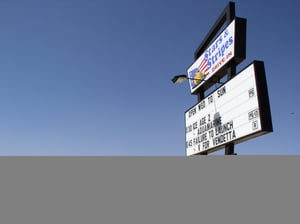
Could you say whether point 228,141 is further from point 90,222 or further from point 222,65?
point 90,222

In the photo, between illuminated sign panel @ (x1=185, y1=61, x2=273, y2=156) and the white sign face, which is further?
the white sign face

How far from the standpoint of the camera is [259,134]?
5254mm

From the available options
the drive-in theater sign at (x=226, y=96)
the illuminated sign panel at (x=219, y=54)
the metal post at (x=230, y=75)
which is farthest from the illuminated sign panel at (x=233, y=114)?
the illuminated sign panel at (x=219, y=54)

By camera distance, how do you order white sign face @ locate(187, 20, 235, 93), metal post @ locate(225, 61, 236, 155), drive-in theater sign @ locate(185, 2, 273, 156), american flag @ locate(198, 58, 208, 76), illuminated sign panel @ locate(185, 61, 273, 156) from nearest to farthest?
illuminated sign panel @ locate(185, 61, 273, 156), drive-in theater sign @ locate(185, 2, 273, 156), metal post @ locate(225, 61, 236, 155), white sign face @ locate(187, 20, 235, 93), american flag @ locate(198, 58, 208, 76)

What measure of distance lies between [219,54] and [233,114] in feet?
6.72

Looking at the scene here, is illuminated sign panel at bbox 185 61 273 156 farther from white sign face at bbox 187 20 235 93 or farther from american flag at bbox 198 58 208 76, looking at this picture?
american flag at bbox 198 58 208 76

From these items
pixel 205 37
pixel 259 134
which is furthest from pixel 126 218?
pixel 205 37

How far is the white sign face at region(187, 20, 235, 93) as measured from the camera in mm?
6895

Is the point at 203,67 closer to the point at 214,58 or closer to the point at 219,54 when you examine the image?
the point at 214,58

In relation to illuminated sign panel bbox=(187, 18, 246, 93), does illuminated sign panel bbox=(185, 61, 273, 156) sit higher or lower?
lower

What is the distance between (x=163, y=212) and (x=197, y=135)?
6297 millimetres

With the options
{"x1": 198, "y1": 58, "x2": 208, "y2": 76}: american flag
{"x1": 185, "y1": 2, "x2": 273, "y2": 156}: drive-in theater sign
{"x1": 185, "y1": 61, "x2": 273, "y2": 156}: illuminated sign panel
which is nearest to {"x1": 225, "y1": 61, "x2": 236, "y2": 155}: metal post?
{"x1": 185, "y1": 2, "x2": 273, "y2": 156}: drive-in theater sign

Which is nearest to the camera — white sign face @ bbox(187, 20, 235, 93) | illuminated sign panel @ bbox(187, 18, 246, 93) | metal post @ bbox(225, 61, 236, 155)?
Result: metal post @ bbox(225, 61, 236, 155)

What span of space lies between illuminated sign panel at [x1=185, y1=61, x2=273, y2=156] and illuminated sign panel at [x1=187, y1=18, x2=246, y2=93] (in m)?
0.74
